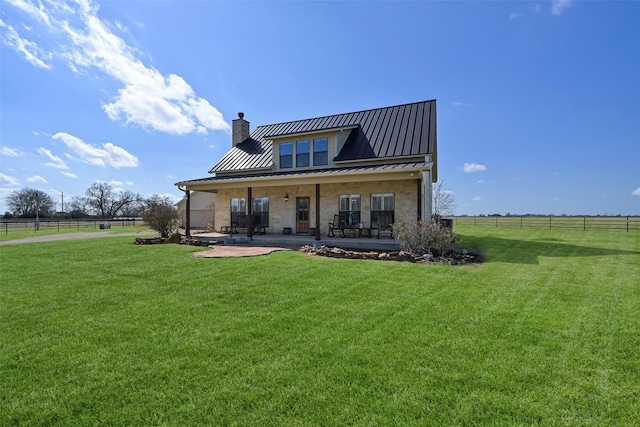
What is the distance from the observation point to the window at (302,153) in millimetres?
15945

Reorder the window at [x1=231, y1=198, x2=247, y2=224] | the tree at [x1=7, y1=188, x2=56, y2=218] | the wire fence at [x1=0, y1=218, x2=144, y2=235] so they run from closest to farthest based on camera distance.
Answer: the window at [x1=231, y1=198, x2=247, y2=224]
the wire fence at [x1=0, y1=218, x2=144, y2=235]
the tree at [x1=7, y1=188, x2=56, y2=218]

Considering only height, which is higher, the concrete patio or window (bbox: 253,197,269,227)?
window (bbox: 253,197,269,227)

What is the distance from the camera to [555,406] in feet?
8.15

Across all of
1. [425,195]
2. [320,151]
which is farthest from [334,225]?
[425,195]

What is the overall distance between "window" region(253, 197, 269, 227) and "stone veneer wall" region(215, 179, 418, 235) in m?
0.21

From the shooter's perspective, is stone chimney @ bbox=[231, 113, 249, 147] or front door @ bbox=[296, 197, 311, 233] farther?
stone chimney @ bbox=[231, 113, 249, 147]

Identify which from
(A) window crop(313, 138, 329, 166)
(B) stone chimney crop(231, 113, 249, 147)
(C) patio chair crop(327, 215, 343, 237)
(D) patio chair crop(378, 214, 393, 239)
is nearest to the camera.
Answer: (D) patio chair crop(378, 214, 393, 239)

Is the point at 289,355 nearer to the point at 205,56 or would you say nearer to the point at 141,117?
the point at 205,56

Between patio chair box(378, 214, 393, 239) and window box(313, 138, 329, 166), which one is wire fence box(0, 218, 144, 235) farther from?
patio chair box(378, 214, 393, 239)

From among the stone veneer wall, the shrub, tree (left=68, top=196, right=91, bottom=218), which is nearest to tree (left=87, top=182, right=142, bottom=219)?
tree (left=68, top=196, right=91, bottom=218)

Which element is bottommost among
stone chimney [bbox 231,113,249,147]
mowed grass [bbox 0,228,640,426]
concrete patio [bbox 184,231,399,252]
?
mowed grass [bbox 0,228,640,426]

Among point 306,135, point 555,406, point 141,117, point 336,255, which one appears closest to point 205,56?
point 306,135

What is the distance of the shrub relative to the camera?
9461mm

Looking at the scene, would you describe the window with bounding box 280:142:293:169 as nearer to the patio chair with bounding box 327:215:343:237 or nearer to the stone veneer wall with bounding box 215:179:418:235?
the stone veneer wall with bounding box 215:179:418:235
